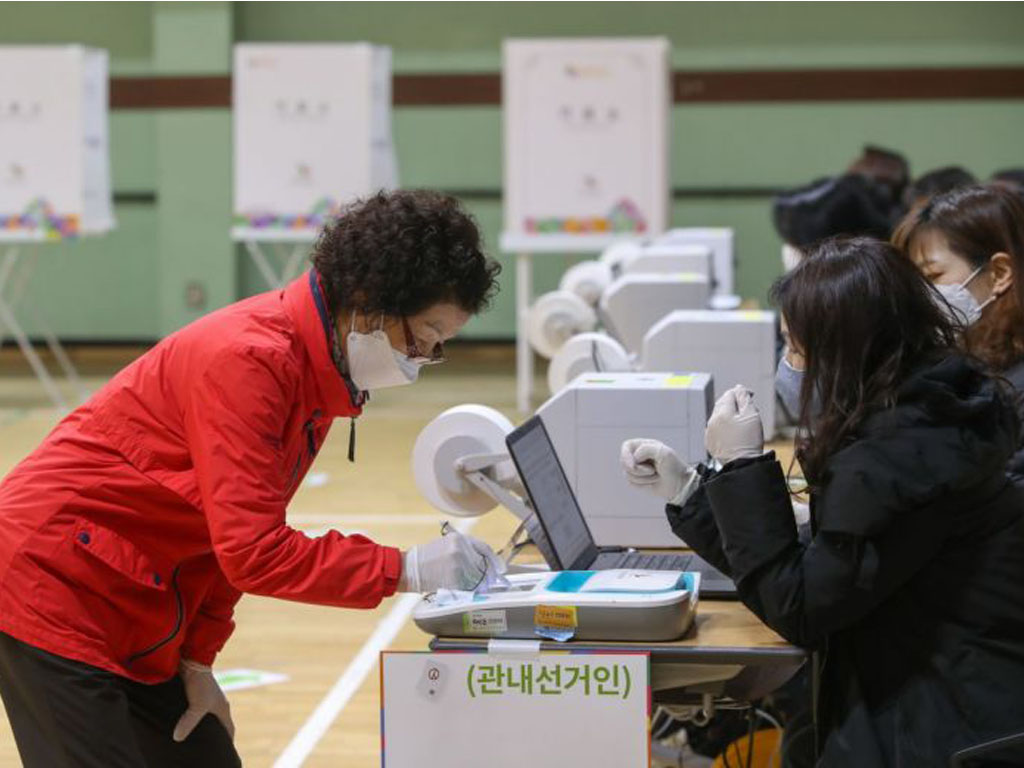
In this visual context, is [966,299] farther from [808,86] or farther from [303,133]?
[808,86]

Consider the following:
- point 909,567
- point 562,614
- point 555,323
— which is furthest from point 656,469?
point 555,323

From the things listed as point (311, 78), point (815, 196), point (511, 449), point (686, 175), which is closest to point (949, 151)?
point (686, 175)

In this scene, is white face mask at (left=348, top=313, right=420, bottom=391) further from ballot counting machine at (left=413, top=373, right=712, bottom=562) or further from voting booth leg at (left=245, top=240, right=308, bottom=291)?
voting booth leg at (left=245, top=240, right=308, bottom=291)

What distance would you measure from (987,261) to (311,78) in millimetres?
6122

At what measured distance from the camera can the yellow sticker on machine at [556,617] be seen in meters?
2.00

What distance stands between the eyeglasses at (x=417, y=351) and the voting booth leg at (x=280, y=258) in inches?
230

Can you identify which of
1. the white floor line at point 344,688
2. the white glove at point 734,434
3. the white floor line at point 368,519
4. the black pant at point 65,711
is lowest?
the white floor line at point 368,519

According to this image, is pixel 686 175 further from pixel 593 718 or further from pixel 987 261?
pixel 593 718

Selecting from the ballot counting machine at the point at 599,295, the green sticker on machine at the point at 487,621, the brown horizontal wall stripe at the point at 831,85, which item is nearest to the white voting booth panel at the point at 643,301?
the ballot counting machine at the point at 599,295

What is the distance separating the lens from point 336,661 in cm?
410

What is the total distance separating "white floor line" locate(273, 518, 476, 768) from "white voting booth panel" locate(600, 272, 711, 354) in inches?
39.0

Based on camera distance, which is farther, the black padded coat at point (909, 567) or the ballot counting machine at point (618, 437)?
the ballot counting machine at point (618, 437)

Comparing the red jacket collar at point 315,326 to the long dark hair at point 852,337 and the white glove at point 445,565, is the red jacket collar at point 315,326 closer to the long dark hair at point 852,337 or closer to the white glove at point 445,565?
the white glove at point 445,565

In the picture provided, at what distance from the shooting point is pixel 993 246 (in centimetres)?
278
